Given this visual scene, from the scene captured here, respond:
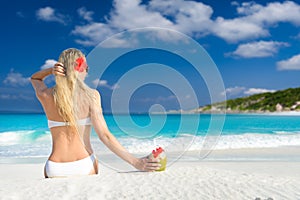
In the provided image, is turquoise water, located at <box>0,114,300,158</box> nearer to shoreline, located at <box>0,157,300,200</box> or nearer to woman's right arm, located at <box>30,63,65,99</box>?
shoreline, located at <box>0,157,300,200</box>

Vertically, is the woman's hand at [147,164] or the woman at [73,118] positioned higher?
the woman at [73,118]

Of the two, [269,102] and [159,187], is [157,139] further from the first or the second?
[269,102]

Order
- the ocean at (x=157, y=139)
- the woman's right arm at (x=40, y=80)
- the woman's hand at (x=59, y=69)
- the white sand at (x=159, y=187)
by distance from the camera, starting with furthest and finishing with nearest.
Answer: the ocean at (x=157, y=139), the white sand at (x=159, y=187), the woman's right arm at (x=40, y=80), the woman's hand at (x=59, y=69)

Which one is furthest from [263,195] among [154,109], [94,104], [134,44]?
[134,44]

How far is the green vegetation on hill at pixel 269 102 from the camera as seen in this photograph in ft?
228

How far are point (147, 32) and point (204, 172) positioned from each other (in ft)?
7.14

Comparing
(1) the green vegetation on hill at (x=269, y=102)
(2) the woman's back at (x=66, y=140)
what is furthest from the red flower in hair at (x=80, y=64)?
(1) the green vegetation on hill at (x=269, y=102)

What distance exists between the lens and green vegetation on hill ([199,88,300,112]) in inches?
2736

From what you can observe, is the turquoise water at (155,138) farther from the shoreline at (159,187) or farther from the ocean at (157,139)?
the shoreline at (159,187)

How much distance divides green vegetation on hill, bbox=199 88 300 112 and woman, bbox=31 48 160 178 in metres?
60.0

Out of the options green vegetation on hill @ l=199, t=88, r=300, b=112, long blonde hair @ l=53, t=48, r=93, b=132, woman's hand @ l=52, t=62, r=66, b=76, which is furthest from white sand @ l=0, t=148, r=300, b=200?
green vegetation on hill @ l=199, t=88, r=300, b=112

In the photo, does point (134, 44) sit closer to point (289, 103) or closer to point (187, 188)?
point (187, 188)

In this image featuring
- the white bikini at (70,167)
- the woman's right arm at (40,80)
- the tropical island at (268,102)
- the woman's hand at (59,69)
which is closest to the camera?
the woman's hand at (59,69)

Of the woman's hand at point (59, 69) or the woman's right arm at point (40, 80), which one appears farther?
the woman's right arm at point (40, 80)
